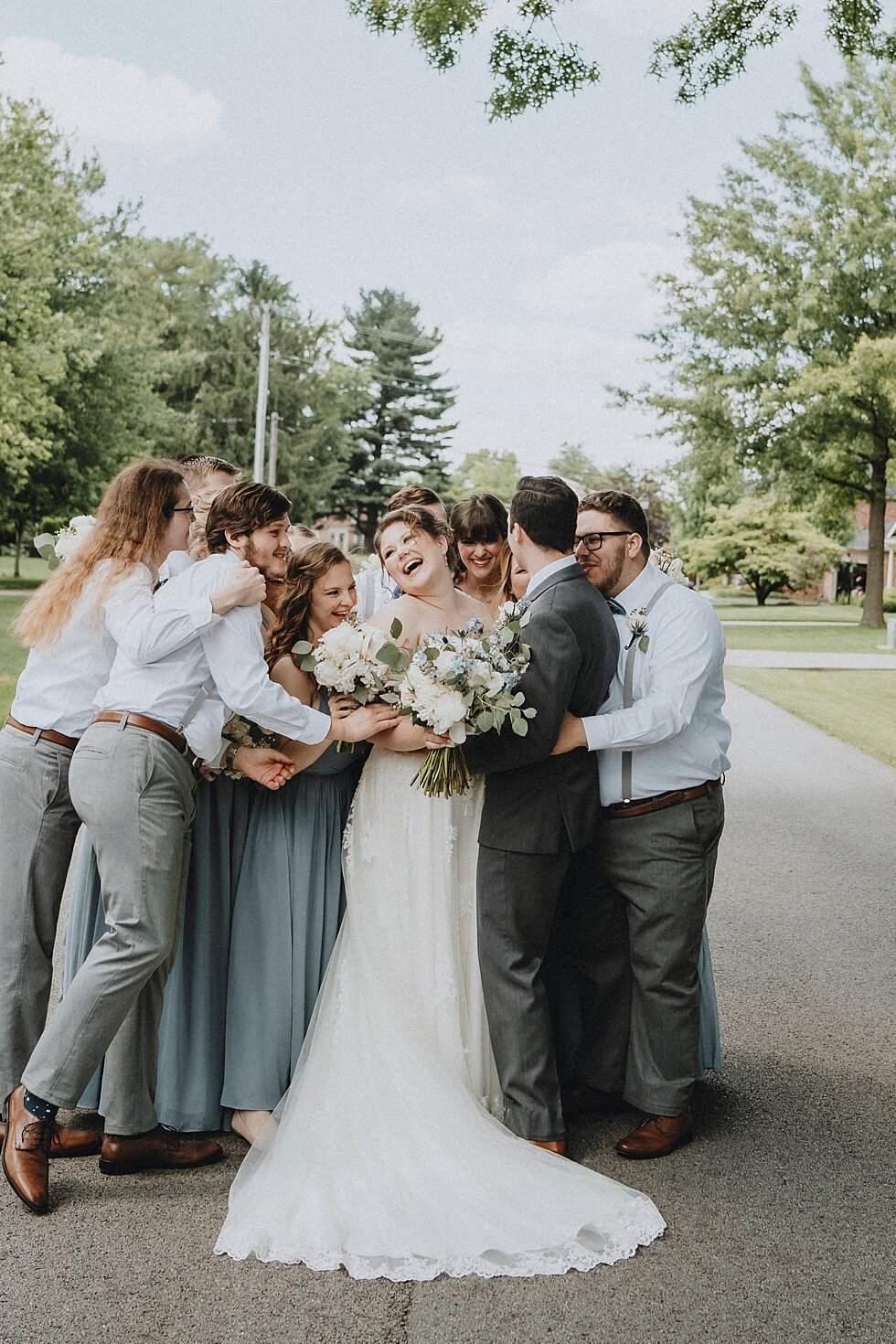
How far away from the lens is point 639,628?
4625 millimetres

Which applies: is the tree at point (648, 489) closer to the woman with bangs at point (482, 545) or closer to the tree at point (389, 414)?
the tree at point (389, 414)

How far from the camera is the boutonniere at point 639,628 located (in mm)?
4621

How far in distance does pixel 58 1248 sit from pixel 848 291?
47182mm

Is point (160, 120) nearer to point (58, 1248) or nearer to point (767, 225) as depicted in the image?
point (767, 225)

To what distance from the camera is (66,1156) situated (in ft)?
14.9

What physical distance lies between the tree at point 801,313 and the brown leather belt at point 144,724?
42540mm

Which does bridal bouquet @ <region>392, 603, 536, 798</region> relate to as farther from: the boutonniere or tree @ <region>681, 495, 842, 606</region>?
tree @ <region>681, 495, 842, 606</region>

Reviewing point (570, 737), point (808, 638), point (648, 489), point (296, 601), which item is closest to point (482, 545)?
point (296, 601)

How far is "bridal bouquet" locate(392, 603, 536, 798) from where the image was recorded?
13.4 feet

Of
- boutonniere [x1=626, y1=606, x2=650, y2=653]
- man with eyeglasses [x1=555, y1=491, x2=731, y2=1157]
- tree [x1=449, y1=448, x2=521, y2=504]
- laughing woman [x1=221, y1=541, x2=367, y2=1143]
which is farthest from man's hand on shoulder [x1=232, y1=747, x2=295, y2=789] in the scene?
tree [x1=449, y1=448, x2=521, y2=504]

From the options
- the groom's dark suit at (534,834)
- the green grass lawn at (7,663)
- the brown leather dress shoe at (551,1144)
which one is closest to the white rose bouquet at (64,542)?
the groom's dark suit at (534,834)

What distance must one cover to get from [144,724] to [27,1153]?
1399 mm

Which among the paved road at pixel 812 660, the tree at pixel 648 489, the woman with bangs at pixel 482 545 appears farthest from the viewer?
the tree at pixel 648 489

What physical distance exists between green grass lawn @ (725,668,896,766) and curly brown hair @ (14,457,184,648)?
39.8ft
